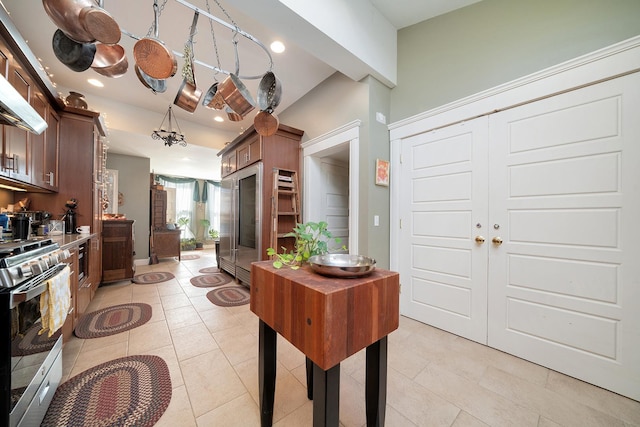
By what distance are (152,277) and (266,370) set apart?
12.8 ft

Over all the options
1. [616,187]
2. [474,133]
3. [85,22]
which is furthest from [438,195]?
[85,22]

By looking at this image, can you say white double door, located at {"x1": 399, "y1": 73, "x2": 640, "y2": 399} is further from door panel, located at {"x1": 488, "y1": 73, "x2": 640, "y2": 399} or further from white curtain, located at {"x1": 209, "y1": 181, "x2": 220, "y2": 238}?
white curtain, located at {"x1": 209, "y1": 181, "x2": 220, "y2": 238}

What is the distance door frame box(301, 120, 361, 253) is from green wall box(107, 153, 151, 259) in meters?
4.21

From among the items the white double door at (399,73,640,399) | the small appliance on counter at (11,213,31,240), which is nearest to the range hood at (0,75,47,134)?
the small appliance on counter at (11,213,31,240)

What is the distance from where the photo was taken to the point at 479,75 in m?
2.07

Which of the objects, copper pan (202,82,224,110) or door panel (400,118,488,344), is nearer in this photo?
copper pan (202,82,224,110)

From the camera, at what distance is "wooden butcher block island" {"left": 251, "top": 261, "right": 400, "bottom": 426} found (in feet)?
2.55

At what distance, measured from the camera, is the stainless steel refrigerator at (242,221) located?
3.08 metres

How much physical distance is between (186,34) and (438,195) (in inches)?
126

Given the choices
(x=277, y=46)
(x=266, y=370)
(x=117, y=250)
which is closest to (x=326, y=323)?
(x=266, y=370)

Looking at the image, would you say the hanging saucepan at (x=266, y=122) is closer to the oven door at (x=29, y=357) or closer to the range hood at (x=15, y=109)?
the range hood at (x=15, y=109)

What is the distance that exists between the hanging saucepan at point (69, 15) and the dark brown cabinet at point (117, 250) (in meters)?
3.27

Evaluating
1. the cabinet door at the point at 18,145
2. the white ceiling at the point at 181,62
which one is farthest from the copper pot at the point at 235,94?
the cabinet door at the point at 18,145

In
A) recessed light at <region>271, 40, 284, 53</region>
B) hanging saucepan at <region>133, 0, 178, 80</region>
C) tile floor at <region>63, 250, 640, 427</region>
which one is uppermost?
recessed light at <region>271, 40, 284, 53</region>
